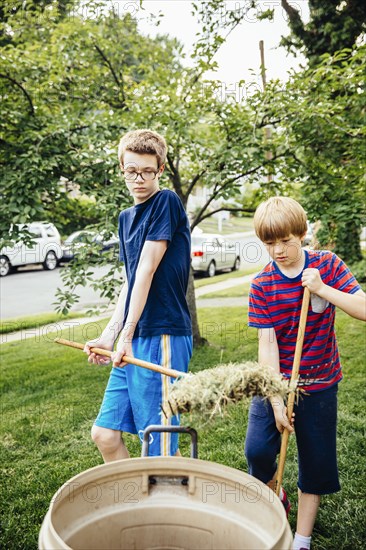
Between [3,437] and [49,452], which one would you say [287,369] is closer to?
[49,452]

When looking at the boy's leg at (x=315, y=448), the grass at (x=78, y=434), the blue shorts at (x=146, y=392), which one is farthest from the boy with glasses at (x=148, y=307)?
the boy's leg at (x=315, y=448)

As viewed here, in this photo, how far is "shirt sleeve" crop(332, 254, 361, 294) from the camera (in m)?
2.10

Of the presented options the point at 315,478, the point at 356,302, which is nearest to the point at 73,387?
the point at 315,478

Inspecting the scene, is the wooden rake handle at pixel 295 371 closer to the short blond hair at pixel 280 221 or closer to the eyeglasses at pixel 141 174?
the short blond hair at pixel 280 221

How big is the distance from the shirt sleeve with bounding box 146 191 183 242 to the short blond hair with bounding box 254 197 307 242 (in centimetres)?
36

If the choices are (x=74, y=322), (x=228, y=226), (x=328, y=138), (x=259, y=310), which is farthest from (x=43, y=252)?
(x=228, y=226)

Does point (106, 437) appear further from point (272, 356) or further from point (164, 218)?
point (164, 218)

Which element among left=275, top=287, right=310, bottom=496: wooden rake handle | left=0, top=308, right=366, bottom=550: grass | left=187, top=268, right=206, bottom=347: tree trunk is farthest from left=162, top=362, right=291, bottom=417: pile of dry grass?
left=187, top=268, right=206, bottom=347: tree trunk

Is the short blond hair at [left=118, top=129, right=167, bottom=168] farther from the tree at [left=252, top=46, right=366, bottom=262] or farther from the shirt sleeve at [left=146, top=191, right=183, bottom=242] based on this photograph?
the tree at [left=252, top=46, right=366, bottom=262]

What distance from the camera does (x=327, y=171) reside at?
16.8ft

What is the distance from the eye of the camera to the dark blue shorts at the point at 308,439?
89.0 inches

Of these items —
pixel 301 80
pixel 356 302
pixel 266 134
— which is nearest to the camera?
pixel 356 302

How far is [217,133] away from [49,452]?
3545mm

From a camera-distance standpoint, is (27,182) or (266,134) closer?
(27,182)
